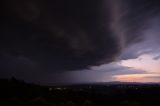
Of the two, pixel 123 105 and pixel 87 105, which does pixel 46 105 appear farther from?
pixel 123 105

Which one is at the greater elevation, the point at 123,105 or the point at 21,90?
the point at 21,90

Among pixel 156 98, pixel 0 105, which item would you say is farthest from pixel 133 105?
pixel 156 98

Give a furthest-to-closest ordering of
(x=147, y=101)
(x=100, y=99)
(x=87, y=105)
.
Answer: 1. (x=100, y=99)
2. (x=147, y=101)
3. (x=87, y=105)

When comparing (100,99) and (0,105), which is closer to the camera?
(0,105)

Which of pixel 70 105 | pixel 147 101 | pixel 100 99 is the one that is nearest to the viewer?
pixel 70 105

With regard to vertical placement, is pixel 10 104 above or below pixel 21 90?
below

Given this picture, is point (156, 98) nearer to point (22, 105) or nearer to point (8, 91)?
point (8, 91)


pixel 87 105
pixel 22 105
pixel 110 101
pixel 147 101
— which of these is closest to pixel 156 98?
pixel 147 101

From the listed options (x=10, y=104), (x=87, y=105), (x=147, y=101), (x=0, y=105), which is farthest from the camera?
(x=147, y=101)

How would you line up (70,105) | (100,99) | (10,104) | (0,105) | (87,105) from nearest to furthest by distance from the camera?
1. (0,105)
2. (10,104)
3. (70,105)
4. (87,105)
5. (100,99)
